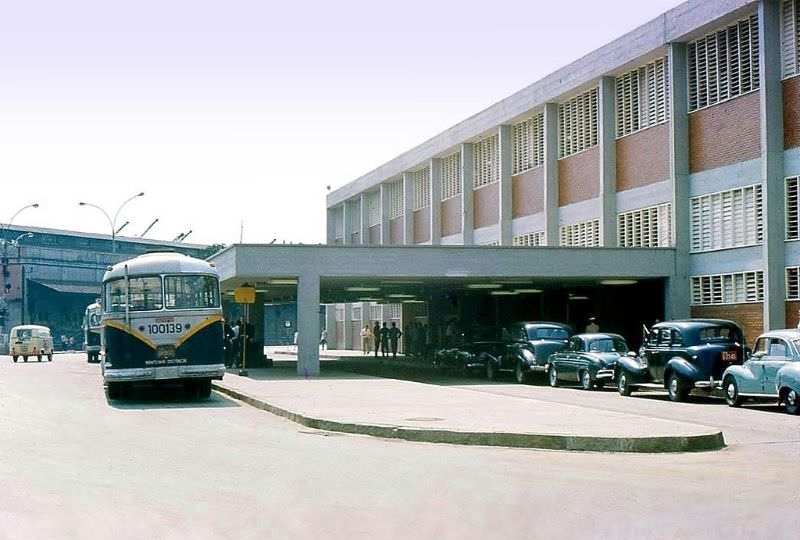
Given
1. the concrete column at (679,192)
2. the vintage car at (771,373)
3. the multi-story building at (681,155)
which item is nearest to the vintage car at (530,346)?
the concrete column at (679,192)

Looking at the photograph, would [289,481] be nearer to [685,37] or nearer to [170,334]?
[170,334]

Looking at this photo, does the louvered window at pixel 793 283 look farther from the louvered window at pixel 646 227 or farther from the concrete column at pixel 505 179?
the concrete column at pixel 505 179

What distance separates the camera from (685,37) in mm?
33750

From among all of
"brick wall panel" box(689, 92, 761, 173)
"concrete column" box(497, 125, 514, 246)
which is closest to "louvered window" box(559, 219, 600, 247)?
"concrete column" box(497, 125, 514, 246)

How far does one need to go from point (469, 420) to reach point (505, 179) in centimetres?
3158

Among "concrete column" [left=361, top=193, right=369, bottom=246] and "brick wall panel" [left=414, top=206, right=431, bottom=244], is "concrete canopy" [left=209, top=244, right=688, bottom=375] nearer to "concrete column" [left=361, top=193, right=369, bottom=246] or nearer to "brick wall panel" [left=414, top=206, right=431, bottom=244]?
"brick wall panel" [left=414, top=206, right=431, bottom=244]

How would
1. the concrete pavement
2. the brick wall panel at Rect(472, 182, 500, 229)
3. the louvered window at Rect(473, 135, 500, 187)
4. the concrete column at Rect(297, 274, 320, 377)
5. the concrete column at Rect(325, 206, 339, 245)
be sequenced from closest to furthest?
the concrete pavement < the concrete column at Rect(297, 274, 320, 377) < the brick wall panel at Rect(472, 182, 500, 229) < the louvered window at Rect(473, 135, 500, 187) < the concrete column at Rect(325, 206, 339, 245)

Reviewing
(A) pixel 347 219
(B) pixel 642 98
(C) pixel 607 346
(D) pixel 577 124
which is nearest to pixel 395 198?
(A) pixel 347 219

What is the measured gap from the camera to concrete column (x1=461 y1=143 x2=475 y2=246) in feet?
169

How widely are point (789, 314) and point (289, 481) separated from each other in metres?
23.0

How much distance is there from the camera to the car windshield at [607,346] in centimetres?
2845

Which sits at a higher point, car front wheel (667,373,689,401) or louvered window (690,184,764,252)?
louvered window (690,184,764,252)

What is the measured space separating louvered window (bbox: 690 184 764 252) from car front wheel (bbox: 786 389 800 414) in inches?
465

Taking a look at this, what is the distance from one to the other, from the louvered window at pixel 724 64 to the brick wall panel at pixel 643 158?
181cm
